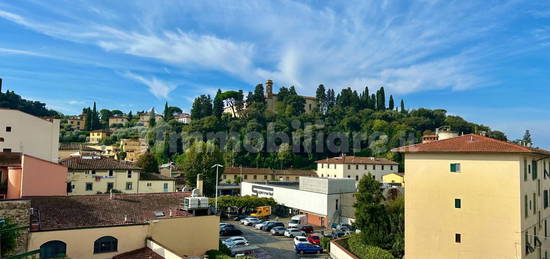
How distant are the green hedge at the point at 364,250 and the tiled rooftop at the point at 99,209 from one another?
12432 millimetres

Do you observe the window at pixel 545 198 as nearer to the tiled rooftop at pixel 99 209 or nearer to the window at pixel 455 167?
the window at pixel 455 167

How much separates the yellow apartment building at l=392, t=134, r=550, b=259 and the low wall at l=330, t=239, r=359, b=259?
389 centimetres

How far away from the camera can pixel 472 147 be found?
2208 centimetres

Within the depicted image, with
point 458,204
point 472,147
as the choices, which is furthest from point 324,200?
point 472,147

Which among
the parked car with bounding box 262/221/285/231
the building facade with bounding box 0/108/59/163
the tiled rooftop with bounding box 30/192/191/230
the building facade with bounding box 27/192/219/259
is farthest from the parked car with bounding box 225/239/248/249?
the building facade with bounding box 0/108/59/163

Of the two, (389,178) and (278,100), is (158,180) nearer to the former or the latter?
(389,178)

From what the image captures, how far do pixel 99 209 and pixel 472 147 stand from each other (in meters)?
21.7

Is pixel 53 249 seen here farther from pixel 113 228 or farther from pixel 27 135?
pixel 27 135

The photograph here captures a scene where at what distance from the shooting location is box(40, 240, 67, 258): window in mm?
16688

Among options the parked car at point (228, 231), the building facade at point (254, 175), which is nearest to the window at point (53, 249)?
the parked car at point (228, 231)

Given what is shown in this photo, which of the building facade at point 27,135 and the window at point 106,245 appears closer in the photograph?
the window at point 106,245

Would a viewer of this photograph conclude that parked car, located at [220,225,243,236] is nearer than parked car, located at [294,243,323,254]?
No

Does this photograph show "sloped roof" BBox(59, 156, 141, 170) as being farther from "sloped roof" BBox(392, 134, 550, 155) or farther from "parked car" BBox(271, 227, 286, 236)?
"sloped roof" BBox(392, 134, 550, 155)

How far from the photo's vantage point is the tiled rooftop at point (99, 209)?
1831 centimetres
